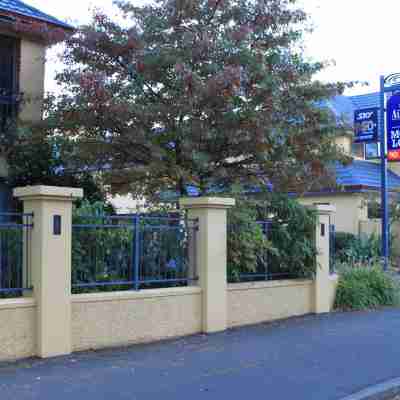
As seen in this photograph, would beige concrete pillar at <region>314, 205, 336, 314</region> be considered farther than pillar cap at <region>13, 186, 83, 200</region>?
Yes

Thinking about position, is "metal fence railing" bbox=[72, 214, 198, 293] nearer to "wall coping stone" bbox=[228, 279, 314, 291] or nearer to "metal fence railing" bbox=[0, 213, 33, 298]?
"metal fence railing" bbox=[0, 213, 33, 298]

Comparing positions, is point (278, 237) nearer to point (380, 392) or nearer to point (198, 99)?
point (198, 99)

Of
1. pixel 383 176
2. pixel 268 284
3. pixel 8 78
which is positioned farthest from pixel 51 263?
pixel 383 176

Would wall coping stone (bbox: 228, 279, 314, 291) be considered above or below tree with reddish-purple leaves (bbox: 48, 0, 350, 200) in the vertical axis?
below

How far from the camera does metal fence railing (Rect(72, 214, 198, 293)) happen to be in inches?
340

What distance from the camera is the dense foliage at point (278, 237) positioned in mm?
10633

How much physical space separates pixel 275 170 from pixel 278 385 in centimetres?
613

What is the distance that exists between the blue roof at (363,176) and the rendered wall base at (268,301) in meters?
9.17

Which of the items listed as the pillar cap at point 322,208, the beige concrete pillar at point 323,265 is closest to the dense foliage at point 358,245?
the beige concrete pillar at point 323,265

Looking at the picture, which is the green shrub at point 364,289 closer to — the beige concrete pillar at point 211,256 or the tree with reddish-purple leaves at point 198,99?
the tree with reddish-purple leaves at point 198,99

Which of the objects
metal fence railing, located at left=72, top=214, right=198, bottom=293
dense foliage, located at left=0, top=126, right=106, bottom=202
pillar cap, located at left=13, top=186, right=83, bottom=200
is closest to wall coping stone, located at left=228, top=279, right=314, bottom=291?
metal fence railing, located at left=72, top=214, right=198, bottom=293

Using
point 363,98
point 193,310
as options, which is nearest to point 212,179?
point 193,310

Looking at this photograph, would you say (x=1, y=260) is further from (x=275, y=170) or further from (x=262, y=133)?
(x=275, y=170)

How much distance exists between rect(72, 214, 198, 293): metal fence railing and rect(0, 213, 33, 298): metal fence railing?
66 centimetres
